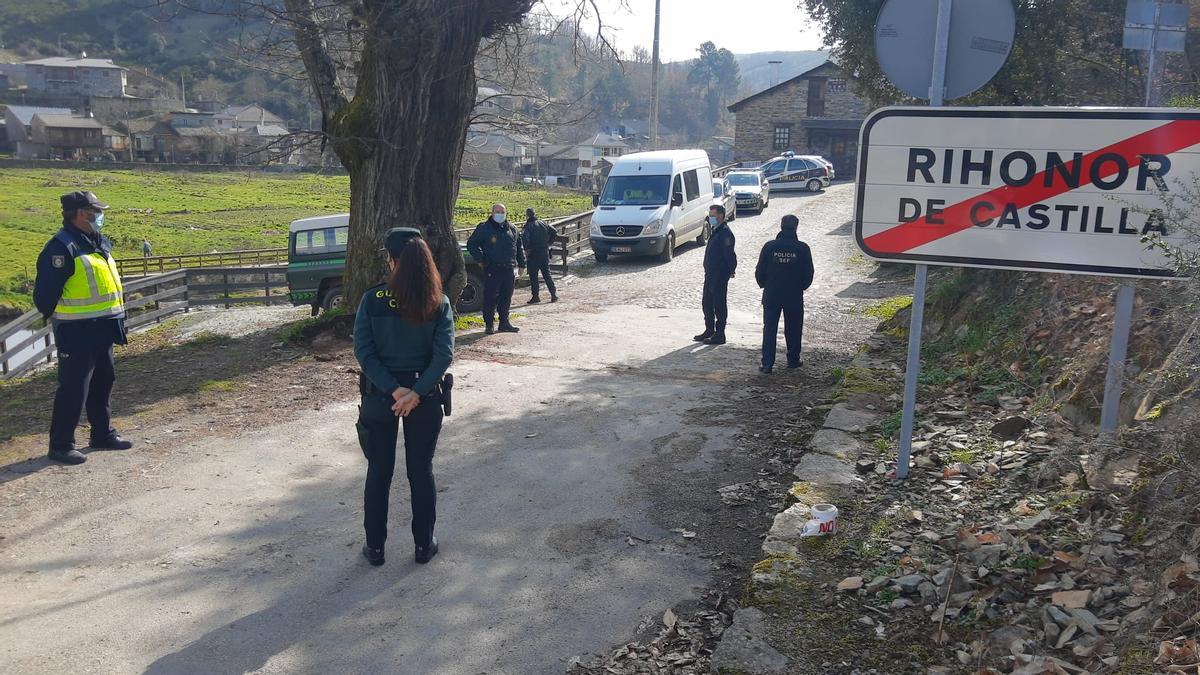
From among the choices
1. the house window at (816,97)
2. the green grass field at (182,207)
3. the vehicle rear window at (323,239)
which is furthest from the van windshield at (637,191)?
the house window at (816,97)

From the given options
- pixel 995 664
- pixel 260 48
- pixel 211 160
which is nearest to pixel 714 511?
pixel 995 664

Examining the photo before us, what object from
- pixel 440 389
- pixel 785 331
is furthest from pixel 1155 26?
pixel 440 389

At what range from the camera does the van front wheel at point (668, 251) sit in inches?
803

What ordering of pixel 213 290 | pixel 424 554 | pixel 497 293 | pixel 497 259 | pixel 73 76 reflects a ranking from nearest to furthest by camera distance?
pixel 424 554
pixel 497 293
pixel 497 259
pixel 213 290
pixel 73 76

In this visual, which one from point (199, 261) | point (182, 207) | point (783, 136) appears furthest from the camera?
point (182, 207)

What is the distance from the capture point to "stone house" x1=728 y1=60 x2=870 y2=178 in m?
50.2

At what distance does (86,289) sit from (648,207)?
1503cm

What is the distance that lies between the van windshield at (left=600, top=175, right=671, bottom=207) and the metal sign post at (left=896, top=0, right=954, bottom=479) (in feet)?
52.3

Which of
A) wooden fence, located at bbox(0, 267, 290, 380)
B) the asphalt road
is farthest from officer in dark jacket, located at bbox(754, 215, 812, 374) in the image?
wooden fence, located at bbox(0, 267, 290, 380)

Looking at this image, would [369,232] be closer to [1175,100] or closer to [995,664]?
[1175,100]

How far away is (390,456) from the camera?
486 cm

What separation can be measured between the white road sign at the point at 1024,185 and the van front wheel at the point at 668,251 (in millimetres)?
15508

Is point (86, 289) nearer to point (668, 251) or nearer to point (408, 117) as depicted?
point (408, 117)

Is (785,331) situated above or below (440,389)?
below
